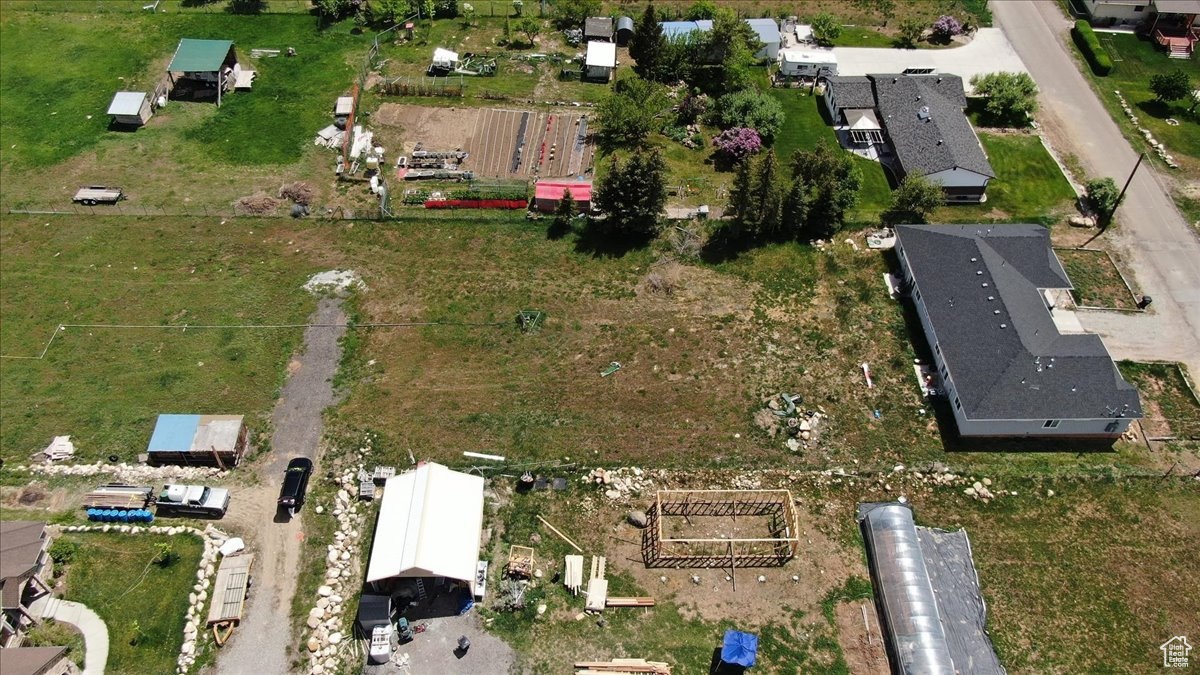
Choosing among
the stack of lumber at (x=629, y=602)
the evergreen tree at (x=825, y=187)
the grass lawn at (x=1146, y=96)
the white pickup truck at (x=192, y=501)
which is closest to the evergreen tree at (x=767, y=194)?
the evergreen tree at (x=825, y=187)

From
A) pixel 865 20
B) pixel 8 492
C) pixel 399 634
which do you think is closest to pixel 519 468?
pixel 399 634

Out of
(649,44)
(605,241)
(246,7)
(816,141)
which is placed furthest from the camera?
(246,7)

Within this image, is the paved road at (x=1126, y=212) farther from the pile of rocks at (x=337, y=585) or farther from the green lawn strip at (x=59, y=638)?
the green lawn strip at (x=59, y=638)

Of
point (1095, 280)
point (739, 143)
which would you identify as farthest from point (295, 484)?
point (1095, 280)

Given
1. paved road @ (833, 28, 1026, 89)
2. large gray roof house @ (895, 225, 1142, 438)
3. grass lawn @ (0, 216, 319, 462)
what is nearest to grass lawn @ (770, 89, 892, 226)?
large gray roof house @ (895, 225, 1142, 438)

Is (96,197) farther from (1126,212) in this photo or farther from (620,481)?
(1126,212)
